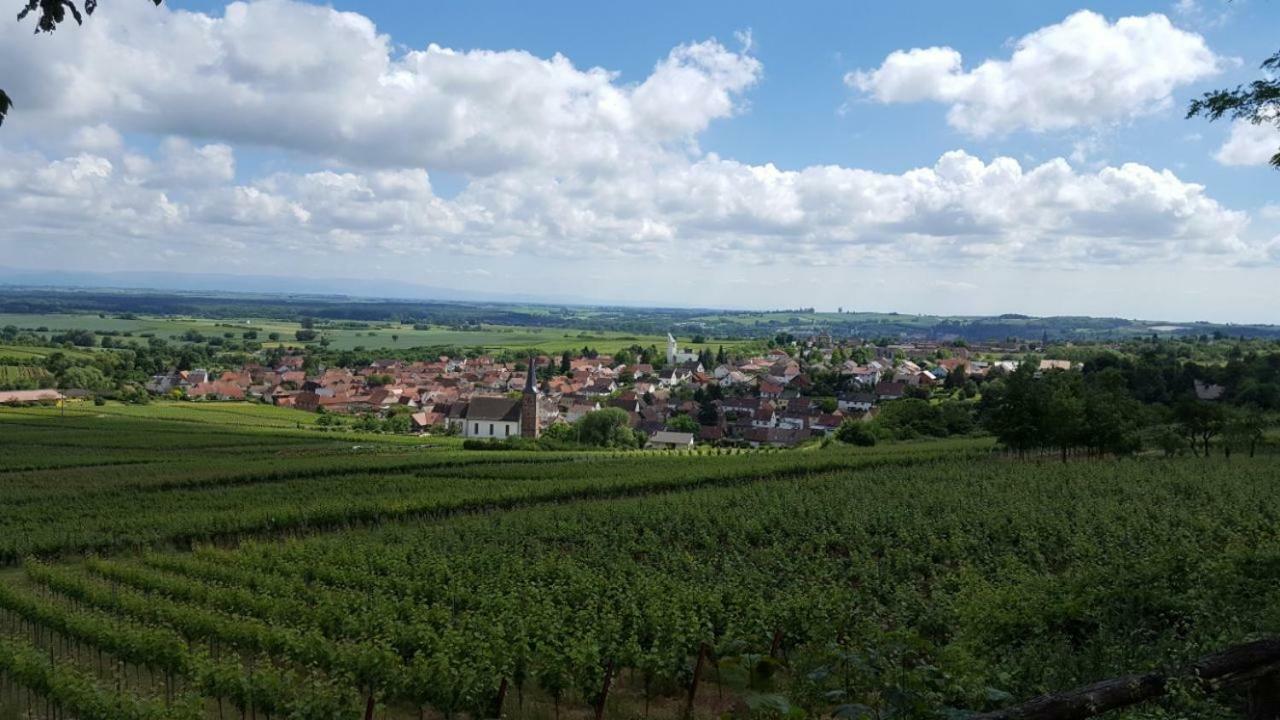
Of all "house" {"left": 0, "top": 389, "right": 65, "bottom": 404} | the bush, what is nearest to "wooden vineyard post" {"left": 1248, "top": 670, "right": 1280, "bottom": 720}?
the bush

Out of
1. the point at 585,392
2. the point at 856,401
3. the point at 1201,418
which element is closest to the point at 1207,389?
the point at 856,401

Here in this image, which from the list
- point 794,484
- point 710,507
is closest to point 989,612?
point 710,507

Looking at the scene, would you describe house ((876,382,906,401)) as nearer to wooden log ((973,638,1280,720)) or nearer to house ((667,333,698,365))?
house ((667,333,698,365))

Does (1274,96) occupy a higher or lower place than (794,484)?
higher

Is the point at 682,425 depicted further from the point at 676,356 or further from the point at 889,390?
the point at 676,356

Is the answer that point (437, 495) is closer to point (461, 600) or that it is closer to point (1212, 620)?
point (461, 600)

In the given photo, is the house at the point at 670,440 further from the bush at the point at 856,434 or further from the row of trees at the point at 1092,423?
the row of trees at the point at 1092,423

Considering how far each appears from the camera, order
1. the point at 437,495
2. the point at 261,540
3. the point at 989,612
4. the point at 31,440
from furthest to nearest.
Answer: the point at 31,440 < the point at 437,495 < the point at 261,540 < the point at 989,612
